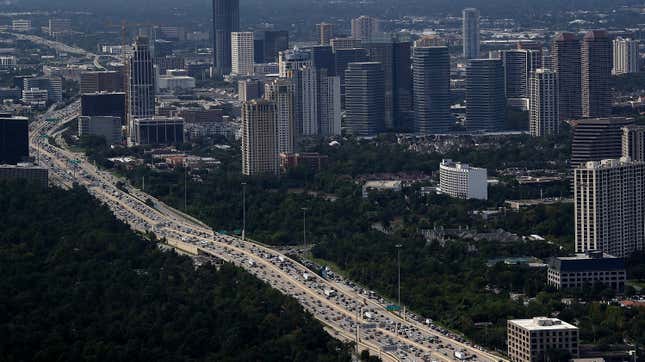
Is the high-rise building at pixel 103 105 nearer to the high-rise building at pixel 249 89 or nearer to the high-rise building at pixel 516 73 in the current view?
the high-rise building at pixel 249 89

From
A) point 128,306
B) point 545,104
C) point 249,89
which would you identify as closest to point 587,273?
point 128,306

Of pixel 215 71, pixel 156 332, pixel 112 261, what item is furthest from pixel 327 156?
pixel 215 71

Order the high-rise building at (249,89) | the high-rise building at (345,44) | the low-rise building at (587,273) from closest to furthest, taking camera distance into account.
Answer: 1. the low-rise building at (587,273)
2. the high-rise building at (249,89)
3. the high-rise building at (345,44)

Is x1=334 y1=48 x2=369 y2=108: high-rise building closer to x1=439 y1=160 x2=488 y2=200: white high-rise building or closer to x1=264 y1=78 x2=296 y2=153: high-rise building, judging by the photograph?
x1=264 y1=78 x2=296 y2=153: high-rise building

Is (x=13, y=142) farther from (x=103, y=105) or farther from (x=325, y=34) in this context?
(x=325, y=34)

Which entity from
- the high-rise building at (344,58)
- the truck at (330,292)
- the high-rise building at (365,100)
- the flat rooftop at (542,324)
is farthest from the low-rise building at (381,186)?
the high-rise building at (344,58)

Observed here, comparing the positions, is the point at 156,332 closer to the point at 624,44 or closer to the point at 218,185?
the point at 218,185
